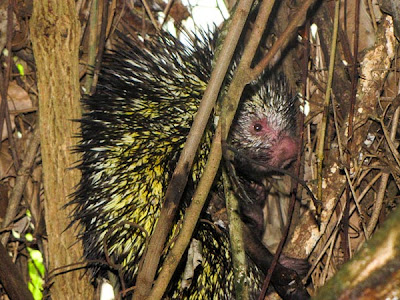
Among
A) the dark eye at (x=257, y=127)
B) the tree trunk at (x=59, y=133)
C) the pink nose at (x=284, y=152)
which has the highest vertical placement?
the tree trunk at (x=59, y=133)

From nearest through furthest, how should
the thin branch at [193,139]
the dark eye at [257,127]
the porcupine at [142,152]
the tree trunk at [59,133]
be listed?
the thin branch at [193,139], the porcupine at [142,152], the tree trunk at [59,133], the dark eye at [257,127]

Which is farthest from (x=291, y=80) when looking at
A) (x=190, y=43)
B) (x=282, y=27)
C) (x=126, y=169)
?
(x=126, y=169)

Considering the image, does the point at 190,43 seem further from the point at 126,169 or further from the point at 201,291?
the point at 201,291

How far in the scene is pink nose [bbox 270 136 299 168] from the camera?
276 cm

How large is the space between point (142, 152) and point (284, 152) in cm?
68

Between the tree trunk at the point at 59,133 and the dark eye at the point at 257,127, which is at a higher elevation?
the tree trunk at the point at 59,133

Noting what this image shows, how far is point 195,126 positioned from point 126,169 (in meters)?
0.61

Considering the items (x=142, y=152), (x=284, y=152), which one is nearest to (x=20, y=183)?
(x=142, y=152)

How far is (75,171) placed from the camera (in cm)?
266

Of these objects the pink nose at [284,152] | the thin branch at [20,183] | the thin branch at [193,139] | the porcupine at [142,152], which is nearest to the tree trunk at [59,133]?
the porcupine at [142,152]

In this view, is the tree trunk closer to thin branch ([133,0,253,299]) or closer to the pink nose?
thin branch ([133,0,253,299])

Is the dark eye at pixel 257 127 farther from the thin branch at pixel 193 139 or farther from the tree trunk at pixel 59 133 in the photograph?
the thin branch at pixel 193 139

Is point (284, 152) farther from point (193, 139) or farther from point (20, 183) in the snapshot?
point (20, 183)

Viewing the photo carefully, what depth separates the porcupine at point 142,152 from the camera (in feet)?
7.89
